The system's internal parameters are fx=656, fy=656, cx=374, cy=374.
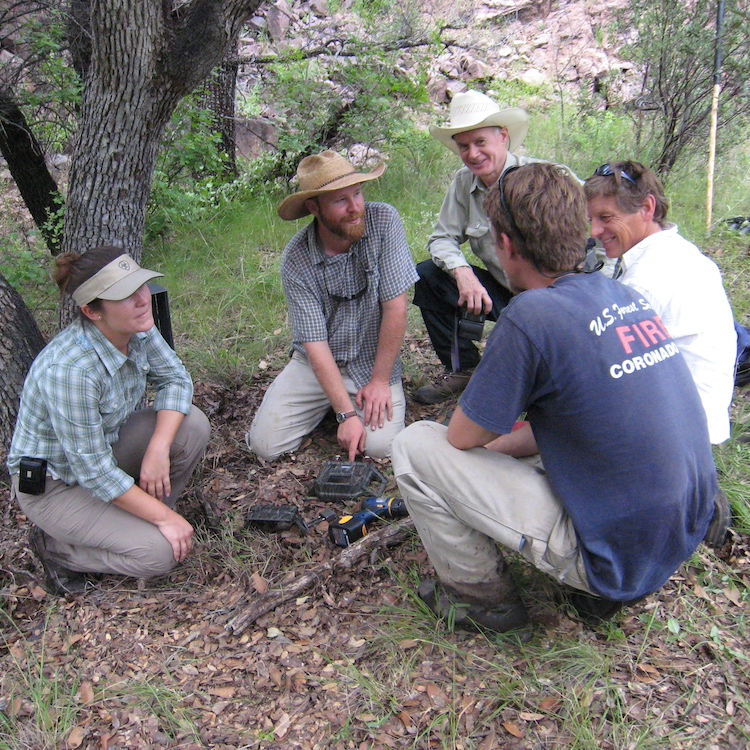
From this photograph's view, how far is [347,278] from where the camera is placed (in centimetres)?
366

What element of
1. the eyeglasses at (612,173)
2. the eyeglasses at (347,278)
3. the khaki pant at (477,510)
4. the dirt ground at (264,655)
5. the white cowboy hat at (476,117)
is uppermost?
the white cowboy hat at (476,117)

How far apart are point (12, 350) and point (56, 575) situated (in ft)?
3.72

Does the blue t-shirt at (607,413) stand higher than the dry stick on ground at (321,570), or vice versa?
the blue t-shirt at (607,413)

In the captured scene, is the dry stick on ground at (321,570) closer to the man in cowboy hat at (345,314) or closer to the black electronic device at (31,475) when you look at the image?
the man in cowboy hat at (345,314)

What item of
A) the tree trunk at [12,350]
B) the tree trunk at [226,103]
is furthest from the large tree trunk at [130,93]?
the tree trunk at [226,103]

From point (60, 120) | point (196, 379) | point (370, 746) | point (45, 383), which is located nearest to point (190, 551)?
point (45, 383)

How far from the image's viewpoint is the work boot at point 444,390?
4113mm

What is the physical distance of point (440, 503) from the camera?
219 centimetres

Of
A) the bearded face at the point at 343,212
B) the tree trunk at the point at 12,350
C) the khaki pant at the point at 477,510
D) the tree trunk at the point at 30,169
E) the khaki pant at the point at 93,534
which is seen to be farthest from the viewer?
the tree trunk at the point at 30,169

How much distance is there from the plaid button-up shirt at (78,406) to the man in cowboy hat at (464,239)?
183cm

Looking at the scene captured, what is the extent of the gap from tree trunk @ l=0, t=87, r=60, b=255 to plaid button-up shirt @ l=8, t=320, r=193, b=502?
3591mm

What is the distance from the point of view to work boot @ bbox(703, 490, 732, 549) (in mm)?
2422

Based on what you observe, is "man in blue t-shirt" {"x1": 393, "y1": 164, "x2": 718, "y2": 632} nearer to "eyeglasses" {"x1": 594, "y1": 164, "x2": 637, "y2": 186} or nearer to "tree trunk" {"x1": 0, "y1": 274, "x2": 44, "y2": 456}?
"eyeglasses" {"x1": 594, "y1": 164, "x2": 637, "y2": 186}

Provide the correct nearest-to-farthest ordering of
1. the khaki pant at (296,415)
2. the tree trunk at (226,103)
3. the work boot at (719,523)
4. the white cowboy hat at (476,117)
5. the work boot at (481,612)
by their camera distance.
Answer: the work boot at (481,612), the work boot at (719,523), the white cowboy hat at (476,117), the khaki pant at (296,415), the tree trunk at (226,103)
